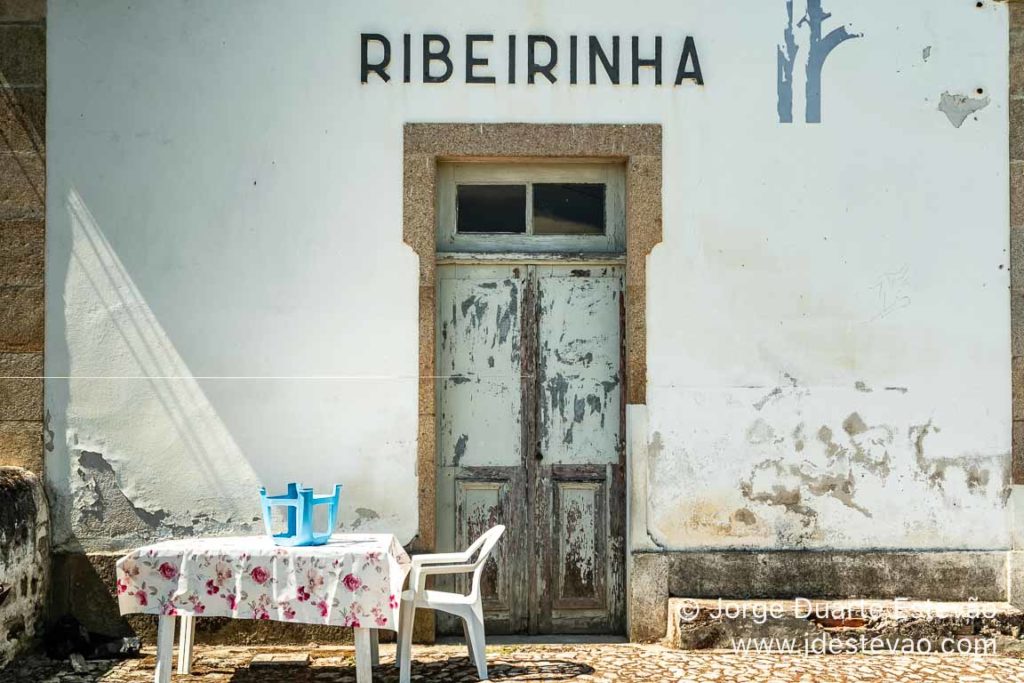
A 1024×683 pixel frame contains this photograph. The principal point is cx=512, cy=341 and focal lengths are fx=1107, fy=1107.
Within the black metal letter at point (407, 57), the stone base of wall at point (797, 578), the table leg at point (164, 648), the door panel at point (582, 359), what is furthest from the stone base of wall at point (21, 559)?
the stone base of wall at point (797, 578)

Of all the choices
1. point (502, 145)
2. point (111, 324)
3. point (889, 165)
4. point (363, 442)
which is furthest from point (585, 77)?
point (111, 324)

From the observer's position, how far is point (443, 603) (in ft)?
15.6

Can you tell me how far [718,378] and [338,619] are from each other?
2236 millimetres

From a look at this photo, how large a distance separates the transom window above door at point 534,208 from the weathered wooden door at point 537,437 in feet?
0.45

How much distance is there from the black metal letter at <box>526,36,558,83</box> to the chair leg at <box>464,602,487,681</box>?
2577mm

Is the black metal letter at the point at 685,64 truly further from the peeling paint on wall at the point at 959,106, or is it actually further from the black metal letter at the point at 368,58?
the black metal letter at the point at 368,58

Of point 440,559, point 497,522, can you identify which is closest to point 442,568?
point 440,559

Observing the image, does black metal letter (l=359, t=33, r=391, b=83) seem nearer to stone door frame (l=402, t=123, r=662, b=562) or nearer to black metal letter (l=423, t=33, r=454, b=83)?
black metal letter (l=423, t=33, r=454, b=83)

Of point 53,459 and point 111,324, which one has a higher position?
point 111,324

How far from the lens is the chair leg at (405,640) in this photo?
4680 millimetres

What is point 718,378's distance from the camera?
5.50 metres

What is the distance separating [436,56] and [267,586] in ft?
8.81

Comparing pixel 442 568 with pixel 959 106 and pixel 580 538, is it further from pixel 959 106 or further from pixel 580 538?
pixel 959 106

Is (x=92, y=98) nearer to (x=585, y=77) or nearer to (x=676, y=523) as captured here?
(x=585, y=77)
